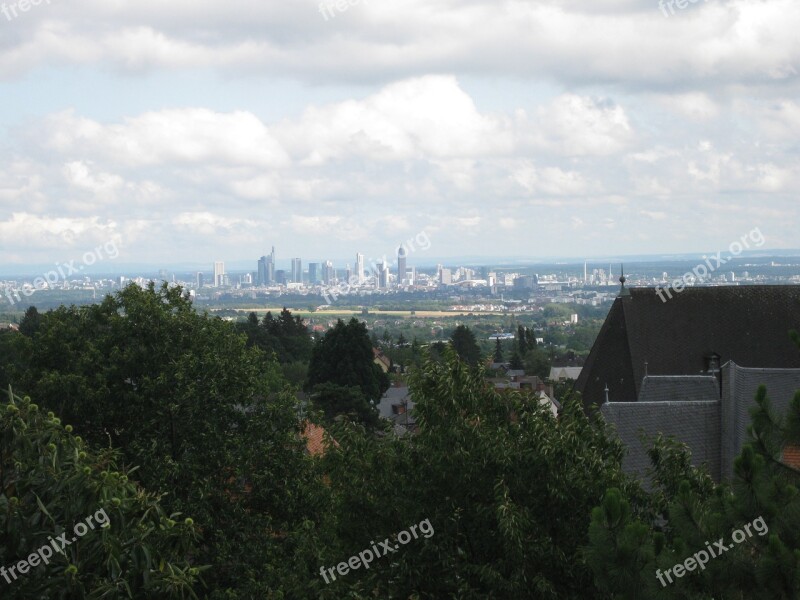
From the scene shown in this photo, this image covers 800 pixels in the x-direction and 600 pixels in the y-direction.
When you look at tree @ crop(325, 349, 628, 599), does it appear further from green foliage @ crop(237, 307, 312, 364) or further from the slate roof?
green foliage @ crop(237, 307, 312, 364)

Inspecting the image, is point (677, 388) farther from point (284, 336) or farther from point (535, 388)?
point (284, 336)

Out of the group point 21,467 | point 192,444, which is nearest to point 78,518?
point 21,467

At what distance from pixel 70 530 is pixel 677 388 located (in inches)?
734

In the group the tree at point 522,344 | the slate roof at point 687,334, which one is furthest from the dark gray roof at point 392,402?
the tree at point 522,344

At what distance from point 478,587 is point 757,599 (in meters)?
4.18

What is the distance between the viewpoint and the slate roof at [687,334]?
3306 cm

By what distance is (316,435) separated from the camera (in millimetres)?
34531

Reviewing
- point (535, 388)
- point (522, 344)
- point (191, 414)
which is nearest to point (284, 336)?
point (535, 388)

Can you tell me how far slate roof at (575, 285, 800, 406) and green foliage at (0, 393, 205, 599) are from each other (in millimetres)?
25389

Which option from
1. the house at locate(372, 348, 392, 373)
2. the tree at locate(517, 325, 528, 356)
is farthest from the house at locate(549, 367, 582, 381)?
the house at locate(372, 348, 392, 373)

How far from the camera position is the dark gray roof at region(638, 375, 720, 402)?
78.6 feet

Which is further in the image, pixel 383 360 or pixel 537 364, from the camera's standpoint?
pixel 537 364

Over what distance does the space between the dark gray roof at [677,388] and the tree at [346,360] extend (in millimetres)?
39550

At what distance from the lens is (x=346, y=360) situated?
2532 inches
